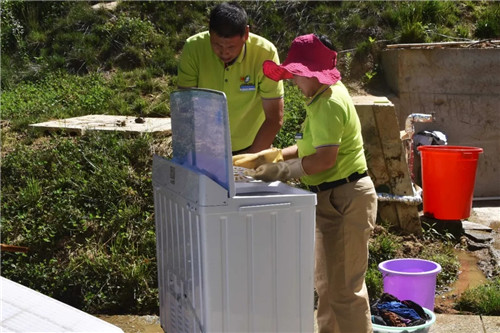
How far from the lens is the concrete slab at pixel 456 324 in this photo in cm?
439

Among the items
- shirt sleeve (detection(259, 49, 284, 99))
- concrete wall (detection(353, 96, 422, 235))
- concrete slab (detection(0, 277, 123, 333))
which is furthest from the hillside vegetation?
concrete slab (detection(0, 277, 123, 333))

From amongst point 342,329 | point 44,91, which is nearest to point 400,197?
point 342,329

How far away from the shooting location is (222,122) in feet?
9.23

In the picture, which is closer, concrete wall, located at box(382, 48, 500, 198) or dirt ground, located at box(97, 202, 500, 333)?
dirt ground, located at box(97, 202, 500, 333)

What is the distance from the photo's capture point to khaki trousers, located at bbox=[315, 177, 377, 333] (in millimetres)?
3500

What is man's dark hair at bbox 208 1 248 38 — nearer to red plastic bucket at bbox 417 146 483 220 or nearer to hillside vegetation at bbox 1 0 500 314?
hillside vegetation at bbox 1 0 500 314

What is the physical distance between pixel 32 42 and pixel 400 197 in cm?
546

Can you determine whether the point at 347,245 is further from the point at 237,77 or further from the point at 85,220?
the point at 85,220

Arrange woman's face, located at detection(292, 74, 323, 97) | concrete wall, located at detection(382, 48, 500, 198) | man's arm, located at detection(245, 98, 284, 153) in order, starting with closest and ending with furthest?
woman's face, located at detection(292, 74, 323, 97) < man's arm, located at detection(245, 98, 284, 153) < concrete wall, located at detection(382, 48, 500, 198)

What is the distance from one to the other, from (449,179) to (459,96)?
97.6 inches

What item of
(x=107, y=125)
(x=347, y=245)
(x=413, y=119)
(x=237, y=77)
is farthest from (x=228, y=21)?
(x=413, y=119)

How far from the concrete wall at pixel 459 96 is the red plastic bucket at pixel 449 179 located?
6.88 ft

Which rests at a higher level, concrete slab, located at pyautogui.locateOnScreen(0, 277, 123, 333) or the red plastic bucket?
concrete slab, located at pyautogui.locateOnScreen(0, 277, 123, 333)

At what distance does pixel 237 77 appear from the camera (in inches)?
168
